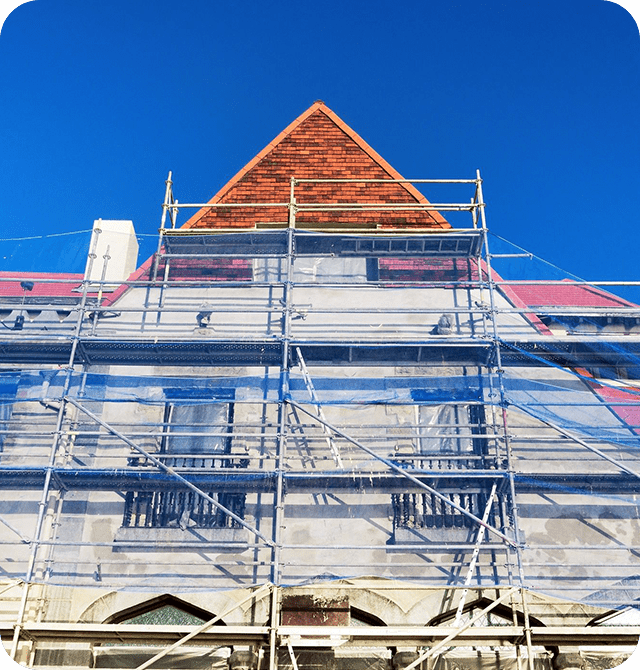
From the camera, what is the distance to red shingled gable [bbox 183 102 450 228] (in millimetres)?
14672

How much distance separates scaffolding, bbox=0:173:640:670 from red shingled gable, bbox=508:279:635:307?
0.56m

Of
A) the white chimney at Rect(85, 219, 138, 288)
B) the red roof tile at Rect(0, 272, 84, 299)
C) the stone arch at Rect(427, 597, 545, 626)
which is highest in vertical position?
the white chimney at Rect(85, 219, 138, 288)

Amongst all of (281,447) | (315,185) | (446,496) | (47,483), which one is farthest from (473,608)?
(315,185)

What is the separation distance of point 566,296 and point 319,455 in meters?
5.76

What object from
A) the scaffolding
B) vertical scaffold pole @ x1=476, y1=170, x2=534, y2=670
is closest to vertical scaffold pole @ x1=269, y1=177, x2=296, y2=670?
the scaffolding

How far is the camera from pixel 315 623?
9961mm

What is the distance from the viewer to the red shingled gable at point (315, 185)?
1467 cm

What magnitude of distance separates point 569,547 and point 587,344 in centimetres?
314

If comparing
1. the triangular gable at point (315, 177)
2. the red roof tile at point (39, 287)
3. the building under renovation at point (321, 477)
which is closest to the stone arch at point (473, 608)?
the building under renovation at point (321, 477)

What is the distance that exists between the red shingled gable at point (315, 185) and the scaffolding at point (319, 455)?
7.73ft

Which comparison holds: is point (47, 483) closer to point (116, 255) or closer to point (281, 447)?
point (281, 447)

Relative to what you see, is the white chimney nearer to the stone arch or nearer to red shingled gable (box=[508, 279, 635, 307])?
Result: red shingled gable (box=[508, 279, 635, 307])

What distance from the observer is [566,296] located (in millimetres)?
13664

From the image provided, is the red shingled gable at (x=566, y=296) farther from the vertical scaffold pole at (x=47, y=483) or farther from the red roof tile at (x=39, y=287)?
the red roof tile at (x=39, y=287)
